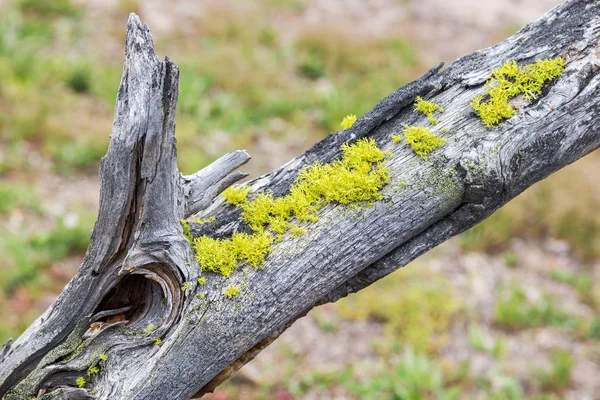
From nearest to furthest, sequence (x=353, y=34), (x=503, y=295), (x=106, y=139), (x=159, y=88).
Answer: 1. (x=159, y=88)
2. (x=503, y=295)
3. (x=106, y=139)
4. (x=353, y=34)

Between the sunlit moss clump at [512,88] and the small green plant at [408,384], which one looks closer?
the sunlit moss clump at [512,88]

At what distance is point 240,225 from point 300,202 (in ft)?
0.94

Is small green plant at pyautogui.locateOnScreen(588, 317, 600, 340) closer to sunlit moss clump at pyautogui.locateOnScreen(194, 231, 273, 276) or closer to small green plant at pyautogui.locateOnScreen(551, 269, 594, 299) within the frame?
small green plant at pyautogui.locateOnScreen(551, 269, 594, 299)

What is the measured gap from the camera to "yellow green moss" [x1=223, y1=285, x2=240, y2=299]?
77.0 inches

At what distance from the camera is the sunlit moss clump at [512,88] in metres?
1.99

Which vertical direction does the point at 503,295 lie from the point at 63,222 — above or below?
below

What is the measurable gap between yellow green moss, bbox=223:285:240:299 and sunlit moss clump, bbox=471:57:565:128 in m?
1.12

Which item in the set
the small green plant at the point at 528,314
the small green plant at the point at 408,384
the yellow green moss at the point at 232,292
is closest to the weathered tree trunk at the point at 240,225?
the yellow green moss at the point at 232,292

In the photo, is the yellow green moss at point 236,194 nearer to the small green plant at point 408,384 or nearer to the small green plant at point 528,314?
the small green plant at point 408,384

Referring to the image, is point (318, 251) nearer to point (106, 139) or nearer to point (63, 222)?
point (63, 222)

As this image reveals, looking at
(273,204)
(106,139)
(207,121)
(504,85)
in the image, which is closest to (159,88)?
(273,204)

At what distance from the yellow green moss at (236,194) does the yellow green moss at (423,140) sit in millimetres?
720

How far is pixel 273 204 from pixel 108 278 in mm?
722

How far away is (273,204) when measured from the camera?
7.05 ft
